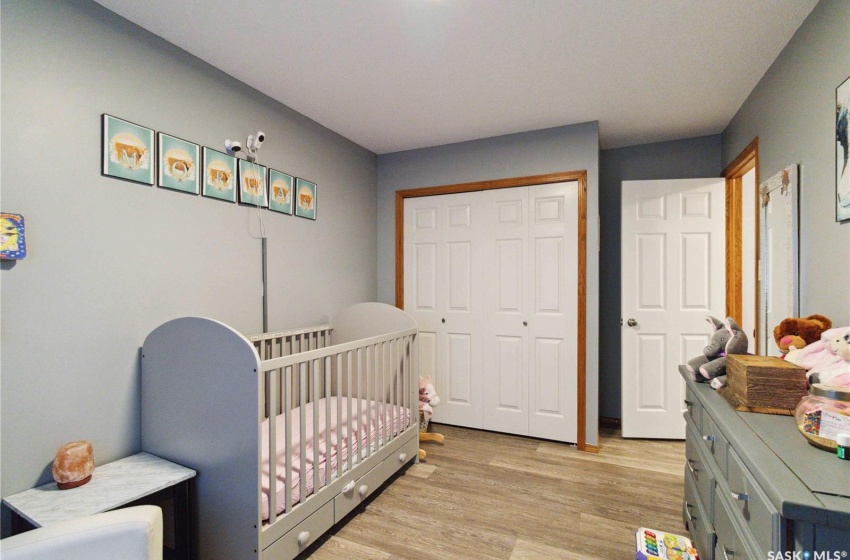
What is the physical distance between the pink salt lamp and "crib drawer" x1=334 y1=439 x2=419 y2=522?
977mm

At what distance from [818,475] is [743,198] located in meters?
2.80

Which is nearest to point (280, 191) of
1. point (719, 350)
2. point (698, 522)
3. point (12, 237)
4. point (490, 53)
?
point (12, 237)

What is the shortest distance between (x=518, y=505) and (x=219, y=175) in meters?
2.38

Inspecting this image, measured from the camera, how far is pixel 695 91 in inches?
91.5

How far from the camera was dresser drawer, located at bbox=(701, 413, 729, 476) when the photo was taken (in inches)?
48.5

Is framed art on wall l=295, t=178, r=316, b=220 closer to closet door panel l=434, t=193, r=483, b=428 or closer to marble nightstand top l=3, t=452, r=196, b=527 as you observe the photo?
closet door panel l=434, t=193, r=483, b=428

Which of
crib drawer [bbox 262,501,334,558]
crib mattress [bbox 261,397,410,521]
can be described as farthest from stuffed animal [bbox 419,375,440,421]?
crib drawer [bbox 262,501,334,558]

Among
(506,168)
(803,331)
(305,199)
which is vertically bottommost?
(803,331)

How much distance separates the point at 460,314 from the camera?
10.7 feet

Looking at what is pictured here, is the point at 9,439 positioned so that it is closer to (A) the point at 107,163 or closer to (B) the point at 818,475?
(A) the point at 107,163

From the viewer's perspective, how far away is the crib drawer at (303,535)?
1508 millimetres

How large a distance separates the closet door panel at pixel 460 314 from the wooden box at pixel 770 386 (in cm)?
205

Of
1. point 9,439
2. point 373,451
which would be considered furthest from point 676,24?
point 9,439

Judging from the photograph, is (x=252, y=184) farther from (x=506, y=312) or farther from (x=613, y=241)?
(x=613, y=241)
